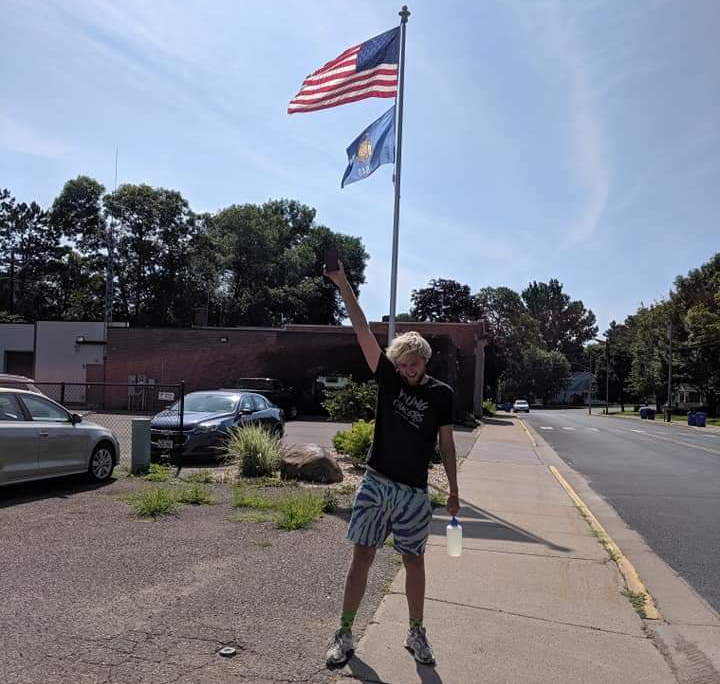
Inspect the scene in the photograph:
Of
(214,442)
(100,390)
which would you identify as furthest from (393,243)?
(100,390)

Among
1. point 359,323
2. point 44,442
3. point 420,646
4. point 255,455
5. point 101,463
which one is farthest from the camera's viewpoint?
point 255,455

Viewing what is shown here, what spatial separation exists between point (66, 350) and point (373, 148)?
28.9m

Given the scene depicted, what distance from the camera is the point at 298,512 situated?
7246 millimetres

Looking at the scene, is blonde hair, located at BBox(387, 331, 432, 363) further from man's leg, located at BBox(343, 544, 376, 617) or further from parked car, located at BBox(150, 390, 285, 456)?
parked car, located at BBox(150, 390, 285, 456)

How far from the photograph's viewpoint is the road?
7.00m

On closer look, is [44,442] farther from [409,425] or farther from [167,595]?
[409,425]

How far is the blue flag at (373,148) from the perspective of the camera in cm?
1231

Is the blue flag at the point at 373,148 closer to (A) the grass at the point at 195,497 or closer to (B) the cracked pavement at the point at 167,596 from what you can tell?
(A) the grass at the point at 195,497

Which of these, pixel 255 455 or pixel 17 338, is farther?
pixel 17 338

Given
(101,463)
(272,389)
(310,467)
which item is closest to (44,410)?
(101,463)

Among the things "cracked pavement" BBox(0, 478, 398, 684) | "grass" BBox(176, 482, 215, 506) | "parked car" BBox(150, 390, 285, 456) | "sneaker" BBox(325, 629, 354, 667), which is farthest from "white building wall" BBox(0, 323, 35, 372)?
"sneaker" BBox(325, 629, 354, 667)

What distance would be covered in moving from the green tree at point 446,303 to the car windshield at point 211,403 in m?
45.6

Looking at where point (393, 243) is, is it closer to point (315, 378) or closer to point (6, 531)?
point (6, 531)

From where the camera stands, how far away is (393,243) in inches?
485
